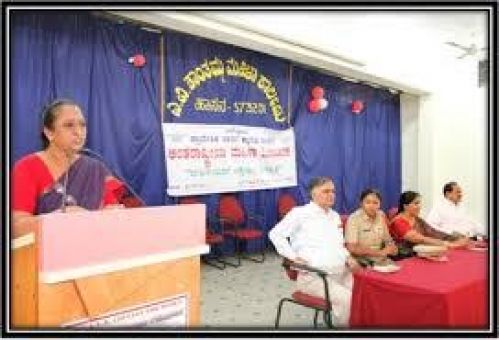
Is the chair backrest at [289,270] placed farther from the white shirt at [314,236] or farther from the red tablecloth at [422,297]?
the red tablecloth at [422,297]

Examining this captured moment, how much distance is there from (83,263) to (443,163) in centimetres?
630

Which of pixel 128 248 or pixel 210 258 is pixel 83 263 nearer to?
pixel 128 248

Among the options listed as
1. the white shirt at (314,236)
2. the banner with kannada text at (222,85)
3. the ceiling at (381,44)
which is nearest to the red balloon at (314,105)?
the banner with kannada text at (222,85)

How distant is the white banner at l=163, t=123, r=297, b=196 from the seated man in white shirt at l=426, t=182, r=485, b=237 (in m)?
2.08

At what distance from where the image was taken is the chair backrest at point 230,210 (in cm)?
536

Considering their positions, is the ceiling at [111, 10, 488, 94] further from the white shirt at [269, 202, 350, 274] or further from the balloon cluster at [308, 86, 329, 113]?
the white shirt at [269, 202, 350, 274]

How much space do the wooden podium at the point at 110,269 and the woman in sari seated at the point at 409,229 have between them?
1937 mm

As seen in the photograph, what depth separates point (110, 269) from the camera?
195 centimetres

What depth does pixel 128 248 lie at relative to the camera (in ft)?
6.59

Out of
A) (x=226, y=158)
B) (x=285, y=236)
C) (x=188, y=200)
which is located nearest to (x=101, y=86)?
(x=188, y=200)

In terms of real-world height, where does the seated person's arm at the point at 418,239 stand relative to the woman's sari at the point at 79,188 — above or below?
below

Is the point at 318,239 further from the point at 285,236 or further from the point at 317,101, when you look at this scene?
the point at 317,101

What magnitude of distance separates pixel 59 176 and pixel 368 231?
6.84 feet

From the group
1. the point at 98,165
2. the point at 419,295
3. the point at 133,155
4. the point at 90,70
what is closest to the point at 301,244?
the point at 419,295
